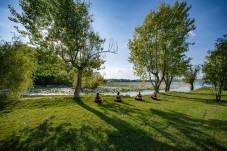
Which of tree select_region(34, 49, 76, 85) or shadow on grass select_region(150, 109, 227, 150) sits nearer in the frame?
shadow on grass select_region(150, 109, 227, 150)

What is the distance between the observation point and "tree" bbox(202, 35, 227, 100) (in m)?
22.9

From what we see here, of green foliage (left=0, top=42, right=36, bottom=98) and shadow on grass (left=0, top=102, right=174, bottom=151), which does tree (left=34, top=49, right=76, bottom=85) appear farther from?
shadow on grass (left=0, top=102, right=174, bottom=151)

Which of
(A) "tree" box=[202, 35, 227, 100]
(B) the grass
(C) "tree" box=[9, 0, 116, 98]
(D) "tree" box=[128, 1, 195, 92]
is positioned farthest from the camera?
(D) "tree" box=[128, 1, 195, 92]

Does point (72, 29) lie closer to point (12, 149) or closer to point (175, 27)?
point (12, 149)

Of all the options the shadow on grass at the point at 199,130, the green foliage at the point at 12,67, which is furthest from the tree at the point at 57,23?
the shadow on grass at the point at 199,130

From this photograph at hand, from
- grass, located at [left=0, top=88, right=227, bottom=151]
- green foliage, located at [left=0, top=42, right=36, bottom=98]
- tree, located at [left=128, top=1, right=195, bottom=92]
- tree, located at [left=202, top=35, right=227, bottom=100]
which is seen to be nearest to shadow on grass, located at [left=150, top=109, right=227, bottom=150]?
grass, located at [left=0, top=88, right=227, bottom=151]

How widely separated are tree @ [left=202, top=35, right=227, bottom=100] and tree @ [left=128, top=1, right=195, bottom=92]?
6.30m

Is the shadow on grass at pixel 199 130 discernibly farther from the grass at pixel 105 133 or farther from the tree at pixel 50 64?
the tree at pixel 50 64

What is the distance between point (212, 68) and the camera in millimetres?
23656

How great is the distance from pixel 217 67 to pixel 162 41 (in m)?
10.4

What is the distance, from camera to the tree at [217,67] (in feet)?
75.2

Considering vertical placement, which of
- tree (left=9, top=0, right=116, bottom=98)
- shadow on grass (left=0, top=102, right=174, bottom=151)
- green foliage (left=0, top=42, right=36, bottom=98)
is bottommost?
shadow on grass (left=0, top=102, right=174, bottom=151)

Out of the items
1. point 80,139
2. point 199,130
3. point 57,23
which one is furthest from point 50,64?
point 199,130

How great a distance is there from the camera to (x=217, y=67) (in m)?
23.3
